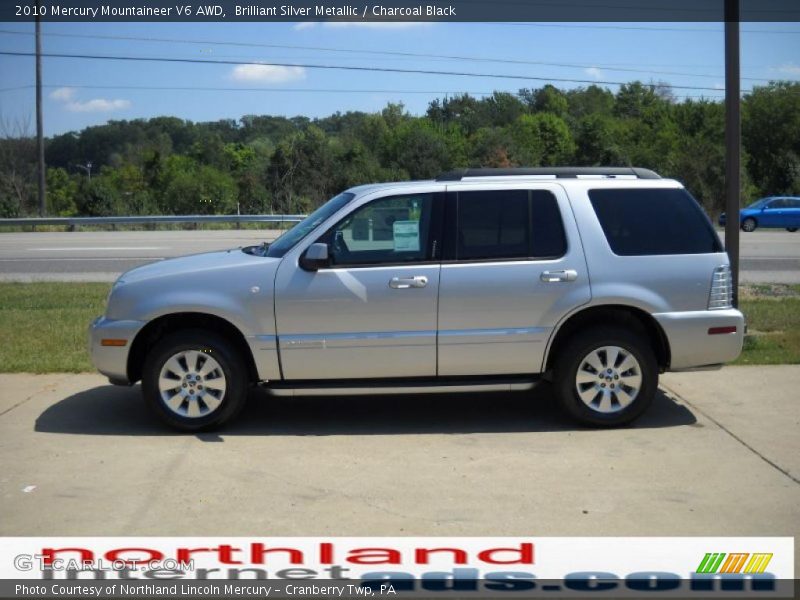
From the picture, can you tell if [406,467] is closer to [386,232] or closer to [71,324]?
[386,232]

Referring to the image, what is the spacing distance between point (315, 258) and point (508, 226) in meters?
1.48

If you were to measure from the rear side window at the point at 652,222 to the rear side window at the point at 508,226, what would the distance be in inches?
15.0

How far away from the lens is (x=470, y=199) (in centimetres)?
730

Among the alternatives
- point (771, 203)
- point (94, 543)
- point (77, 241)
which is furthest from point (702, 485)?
point (771, 203)

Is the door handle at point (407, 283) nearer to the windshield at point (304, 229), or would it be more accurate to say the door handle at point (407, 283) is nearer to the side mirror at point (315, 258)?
the side mirror at point (315, 258)

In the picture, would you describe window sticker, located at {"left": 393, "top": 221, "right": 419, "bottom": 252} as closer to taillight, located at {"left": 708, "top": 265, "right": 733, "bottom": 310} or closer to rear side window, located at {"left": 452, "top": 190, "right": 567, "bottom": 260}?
rear side window, located at {"left": 452, "top": 190, "right": 567, "bottom": 260}

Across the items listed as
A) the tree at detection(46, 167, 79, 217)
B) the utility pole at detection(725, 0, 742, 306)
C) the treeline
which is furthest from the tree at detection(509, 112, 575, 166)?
the utility pole at detection(725, 0, 742, 306)

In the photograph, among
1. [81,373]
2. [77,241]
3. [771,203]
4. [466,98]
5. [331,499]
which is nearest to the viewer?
[331,499]

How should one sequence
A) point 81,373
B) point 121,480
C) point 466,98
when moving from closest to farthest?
point 121,480 → point 81,373 → point 466,98

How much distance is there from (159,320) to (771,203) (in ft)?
104

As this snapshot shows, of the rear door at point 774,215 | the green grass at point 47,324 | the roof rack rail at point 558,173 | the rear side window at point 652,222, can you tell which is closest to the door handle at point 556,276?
the rear side window at point 652,222

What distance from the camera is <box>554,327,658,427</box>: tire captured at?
23.5ft

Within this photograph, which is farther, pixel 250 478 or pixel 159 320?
pixel 159 320

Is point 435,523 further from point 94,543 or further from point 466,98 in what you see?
point 466,98
